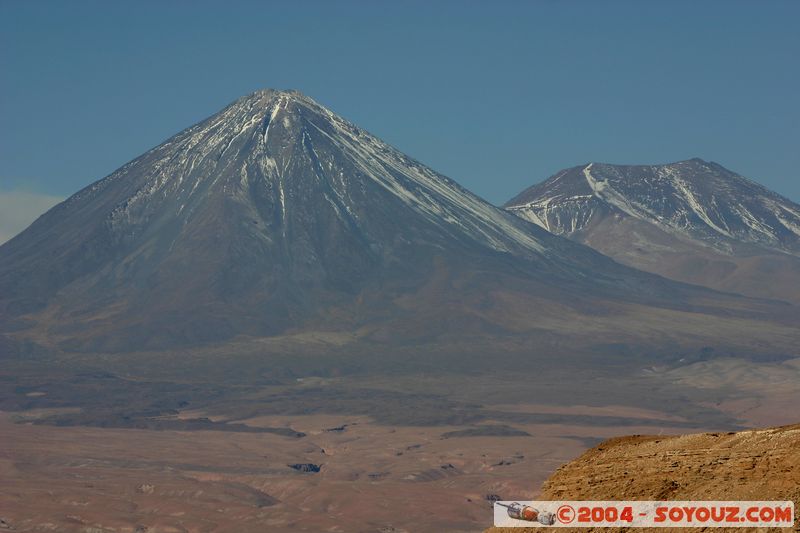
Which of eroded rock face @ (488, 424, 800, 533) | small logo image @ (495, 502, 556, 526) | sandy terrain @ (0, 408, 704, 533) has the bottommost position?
sandy terrain @ (0, 408, 704, 533)

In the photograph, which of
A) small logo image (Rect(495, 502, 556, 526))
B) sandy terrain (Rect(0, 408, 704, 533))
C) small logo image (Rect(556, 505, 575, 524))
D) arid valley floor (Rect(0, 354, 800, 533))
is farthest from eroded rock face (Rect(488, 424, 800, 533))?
arid valley floor (Rect(0, 354, 800, 533))

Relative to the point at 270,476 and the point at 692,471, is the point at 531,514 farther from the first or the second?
the point at 270,476

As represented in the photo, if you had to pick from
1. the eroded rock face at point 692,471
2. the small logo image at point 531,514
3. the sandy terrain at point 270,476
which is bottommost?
the sandy terrain at point 270,476

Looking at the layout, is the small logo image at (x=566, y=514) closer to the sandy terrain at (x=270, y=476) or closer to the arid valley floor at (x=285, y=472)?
the sandy terrain at (x=270, y=476)

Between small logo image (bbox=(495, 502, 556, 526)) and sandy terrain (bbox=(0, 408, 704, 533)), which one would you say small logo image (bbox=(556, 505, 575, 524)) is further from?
sandy terrain (bbox=(0, 408, 704, 533))

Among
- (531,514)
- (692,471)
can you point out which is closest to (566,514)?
(531,514)

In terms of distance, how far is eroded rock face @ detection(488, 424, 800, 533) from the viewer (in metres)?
20.5

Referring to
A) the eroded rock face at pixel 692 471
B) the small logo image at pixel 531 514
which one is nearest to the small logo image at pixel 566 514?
the small logo image at pixel 531 514

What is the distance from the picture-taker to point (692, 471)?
21.9 meters

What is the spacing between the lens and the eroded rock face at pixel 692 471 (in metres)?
20.5

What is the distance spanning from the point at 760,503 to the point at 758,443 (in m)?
2.70

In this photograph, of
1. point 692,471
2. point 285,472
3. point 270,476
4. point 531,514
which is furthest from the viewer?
point 285,472

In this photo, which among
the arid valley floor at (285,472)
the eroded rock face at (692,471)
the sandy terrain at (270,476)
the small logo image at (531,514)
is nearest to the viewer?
the eroded rock face at (692,471)

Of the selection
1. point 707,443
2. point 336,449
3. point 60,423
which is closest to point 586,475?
point 707,443
